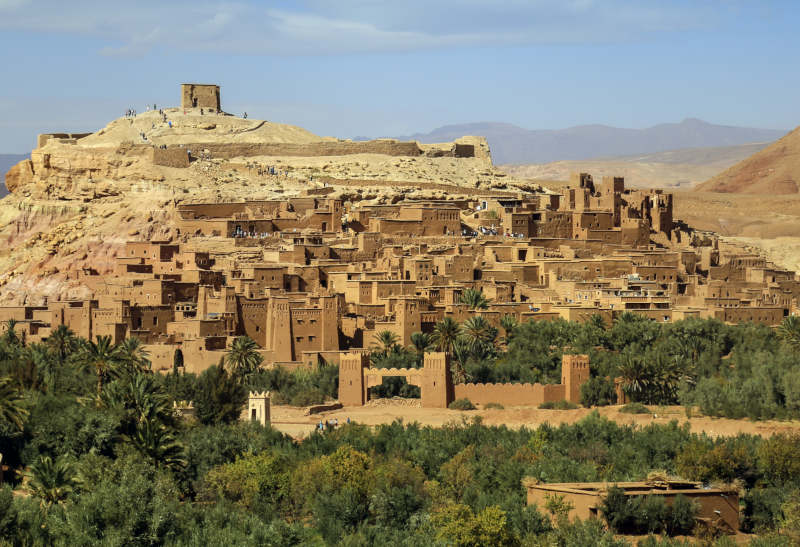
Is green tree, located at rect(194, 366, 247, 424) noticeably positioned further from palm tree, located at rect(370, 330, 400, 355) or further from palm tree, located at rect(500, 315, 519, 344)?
palm tree, located at rect(500, 315, 519, 344)

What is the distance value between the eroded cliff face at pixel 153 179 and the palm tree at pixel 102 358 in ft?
33.6

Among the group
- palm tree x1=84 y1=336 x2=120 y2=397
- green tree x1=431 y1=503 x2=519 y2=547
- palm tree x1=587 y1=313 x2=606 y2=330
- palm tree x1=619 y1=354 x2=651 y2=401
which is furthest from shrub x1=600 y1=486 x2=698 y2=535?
palm tree x1=587 y1=313 x2=606 y2=330

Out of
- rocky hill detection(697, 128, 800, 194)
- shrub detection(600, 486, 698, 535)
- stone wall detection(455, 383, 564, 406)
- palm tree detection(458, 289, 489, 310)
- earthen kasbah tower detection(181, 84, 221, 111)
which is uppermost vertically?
earthen kasbah tower detection(181, 84, 221, 111)

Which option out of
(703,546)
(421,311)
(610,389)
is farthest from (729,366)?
(703,546)

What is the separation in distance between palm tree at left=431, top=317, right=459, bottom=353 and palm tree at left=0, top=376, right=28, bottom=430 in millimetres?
13909

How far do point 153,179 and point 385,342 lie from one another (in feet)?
68.7

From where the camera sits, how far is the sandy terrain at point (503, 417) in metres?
44.2

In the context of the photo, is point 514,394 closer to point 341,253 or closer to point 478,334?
point 478,334

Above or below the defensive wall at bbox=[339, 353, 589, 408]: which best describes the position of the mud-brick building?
below

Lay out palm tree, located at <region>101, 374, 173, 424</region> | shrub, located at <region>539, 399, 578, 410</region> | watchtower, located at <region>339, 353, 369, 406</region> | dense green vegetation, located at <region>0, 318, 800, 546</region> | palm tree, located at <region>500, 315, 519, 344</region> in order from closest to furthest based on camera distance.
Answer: dense green vegetation, located at <region>0, 318, 800, 546</region> → palm tree, located at <region>101, 374, 173, 424</region> → shrub, located at <region>539, 399, 578, 410</region> → watchtower, located at <region>339, 353, 369, 406</region> → palm tree, located at <region>500, 315, 519, 344</region>

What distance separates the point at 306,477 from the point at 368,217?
28688 millimetres

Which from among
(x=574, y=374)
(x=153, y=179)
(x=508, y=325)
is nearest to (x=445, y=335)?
(x=508, y=325)

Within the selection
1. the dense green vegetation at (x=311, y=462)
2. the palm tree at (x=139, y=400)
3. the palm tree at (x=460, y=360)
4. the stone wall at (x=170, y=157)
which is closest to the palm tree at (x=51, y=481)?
the dense green vegetation at (x=311, y=462)

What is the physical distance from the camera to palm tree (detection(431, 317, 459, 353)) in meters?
50.8
